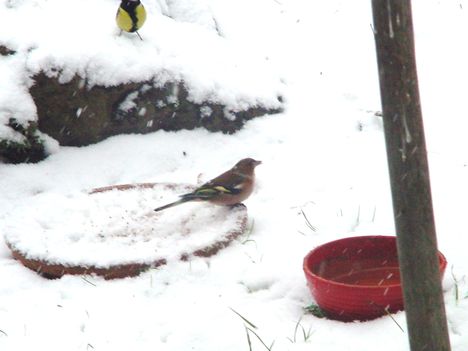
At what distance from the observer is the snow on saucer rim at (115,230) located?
405 cm

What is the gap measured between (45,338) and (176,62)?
3165 millimetres

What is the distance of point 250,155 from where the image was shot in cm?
589

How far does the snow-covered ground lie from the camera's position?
135 inches

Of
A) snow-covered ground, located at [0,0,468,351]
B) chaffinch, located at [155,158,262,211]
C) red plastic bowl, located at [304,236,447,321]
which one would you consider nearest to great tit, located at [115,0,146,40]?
snow-covered ground, located at [0,0,468,351]

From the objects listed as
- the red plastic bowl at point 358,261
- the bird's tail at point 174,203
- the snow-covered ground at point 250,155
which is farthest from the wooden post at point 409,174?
the bird's tail at point 174,203

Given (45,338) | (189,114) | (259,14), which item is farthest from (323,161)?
(259,14)

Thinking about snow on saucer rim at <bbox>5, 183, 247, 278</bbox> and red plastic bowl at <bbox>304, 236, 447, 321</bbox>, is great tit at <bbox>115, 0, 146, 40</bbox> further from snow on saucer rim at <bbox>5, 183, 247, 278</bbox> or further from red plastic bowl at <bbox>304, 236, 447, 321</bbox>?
red plastic bowl at <bbox>304, 236, 447, 321</bbox>

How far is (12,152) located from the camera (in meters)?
5.39

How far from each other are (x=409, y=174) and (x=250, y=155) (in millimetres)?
3841

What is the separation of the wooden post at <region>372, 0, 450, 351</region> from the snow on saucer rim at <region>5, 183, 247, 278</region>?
203 centimetres

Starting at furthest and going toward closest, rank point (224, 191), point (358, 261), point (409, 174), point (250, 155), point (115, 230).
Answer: point (250, 155)
point (224, 191)
point (115, 230)
point (358, 261)
point (409, 174)

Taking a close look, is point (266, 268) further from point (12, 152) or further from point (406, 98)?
point (12, 152)

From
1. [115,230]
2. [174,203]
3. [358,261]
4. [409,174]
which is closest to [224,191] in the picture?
[174,203]

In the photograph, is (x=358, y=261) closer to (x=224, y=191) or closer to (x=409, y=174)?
(x=224, y=191)
